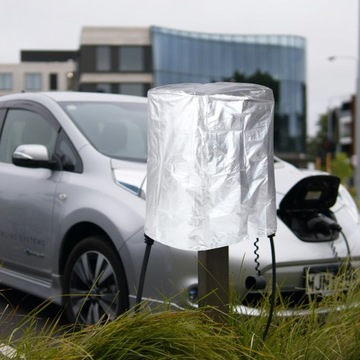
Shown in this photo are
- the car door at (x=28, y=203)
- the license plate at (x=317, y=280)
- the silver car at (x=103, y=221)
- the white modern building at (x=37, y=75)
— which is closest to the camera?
the silver car at (x=103, y=221)

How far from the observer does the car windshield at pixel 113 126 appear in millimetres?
5410

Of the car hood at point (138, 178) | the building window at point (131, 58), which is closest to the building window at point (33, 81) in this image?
the building window at point (131, 58)

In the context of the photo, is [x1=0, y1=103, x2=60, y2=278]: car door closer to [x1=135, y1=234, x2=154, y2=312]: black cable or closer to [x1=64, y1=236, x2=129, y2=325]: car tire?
[x1=64, y1=236, x2=129, y2=325]: car tire

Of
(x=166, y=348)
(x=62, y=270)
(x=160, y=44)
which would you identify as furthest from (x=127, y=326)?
(x=160, y=44)

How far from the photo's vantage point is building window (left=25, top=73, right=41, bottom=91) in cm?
9888

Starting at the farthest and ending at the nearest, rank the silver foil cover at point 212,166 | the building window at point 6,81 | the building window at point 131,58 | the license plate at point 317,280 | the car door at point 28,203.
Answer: the building window at point 6,81, the building window at point 131,58, the car door at point 28,203, the license plate at point 317,280, the silver foil cover at point 212,166

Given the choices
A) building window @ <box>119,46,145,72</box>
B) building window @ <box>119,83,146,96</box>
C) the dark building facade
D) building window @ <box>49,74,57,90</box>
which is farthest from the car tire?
building window @ <box>49,74,57,90</box>

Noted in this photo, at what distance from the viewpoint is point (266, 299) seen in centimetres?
363

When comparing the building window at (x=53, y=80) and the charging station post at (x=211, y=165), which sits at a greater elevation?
the charging station post at (x=211, y=165)

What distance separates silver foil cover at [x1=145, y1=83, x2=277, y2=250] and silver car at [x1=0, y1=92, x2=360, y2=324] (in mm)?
642

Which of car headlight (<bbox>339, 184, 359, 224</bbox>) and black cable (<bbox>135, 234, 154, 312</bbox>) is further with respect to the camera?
car headlight (<bbox>339, 184, 359, 224</bbox>)

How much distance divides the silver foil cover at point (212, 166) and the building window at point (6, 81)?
310 ft

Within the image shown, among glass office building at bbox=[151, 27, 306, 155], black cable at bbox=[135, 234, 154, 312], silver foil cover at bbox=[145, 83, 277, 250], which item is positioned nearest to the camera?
silver foil cover at bbox=[145, 83, 277, 250]

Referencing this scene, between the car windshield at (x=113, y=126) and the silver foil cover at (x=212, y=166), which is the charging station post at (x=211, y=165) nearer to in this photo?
the silver foil cover at (x=212, y=166)
